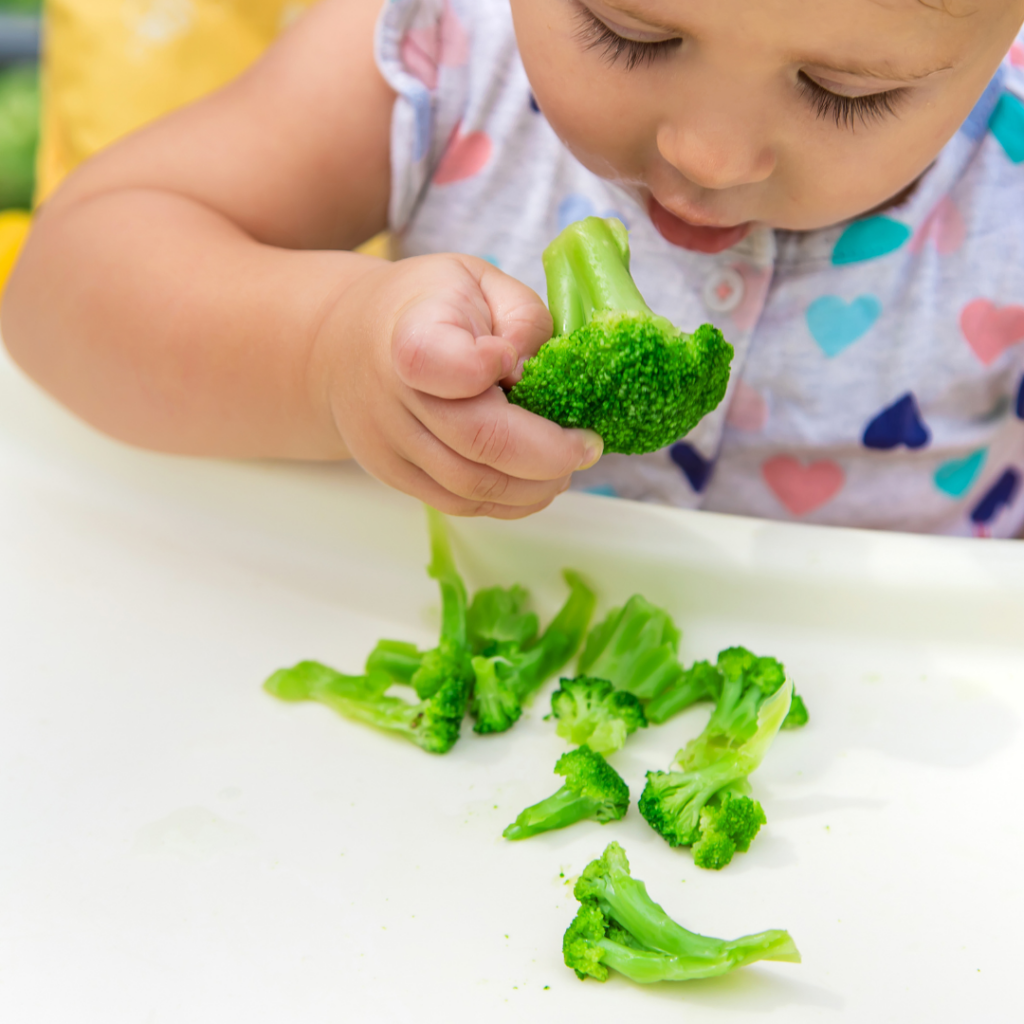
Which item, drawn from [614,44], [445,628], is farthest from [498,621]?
[614,44]

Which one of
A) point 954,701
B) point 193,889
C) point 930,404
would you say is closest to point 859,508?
point 930,404

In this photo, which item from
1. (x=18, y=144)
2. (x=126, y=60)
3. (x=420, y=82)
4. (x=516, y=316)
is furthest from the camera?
(x=18, y=144)

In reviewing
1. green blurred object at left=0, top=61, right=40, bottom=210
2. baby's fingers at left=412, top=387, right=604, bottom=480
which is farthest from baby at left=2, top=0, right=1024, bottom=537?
green blurred object at left=0, top=61, right=40, bottom=210

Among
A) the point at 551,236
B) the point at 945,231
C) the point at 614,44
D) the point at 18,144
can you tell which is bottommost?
the point at 18,144

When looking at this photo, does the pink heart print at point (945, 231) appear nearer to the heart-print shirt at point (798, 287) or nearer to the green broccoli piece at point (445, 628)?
the heart-print shirt at point (798, 287)

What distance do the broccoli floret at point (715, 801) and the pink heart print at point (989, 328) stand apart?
0.53 m

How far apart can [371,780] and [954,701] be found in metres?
0.38

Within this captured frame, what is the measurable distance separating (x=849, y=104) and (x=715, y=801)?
0.40 m

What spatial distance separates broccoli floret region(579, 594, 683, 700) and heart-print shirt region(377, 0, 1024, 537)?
1.07 ft

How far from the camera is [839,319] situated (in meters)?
0.98

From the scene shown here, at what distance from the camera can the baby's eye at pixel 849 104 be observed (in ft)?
1.91

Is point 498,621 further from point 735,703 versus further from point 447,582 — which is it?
point 735,703

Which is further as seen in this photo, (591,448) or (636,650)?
(636,650)

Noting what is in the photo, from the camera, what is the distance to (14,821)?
591mm
